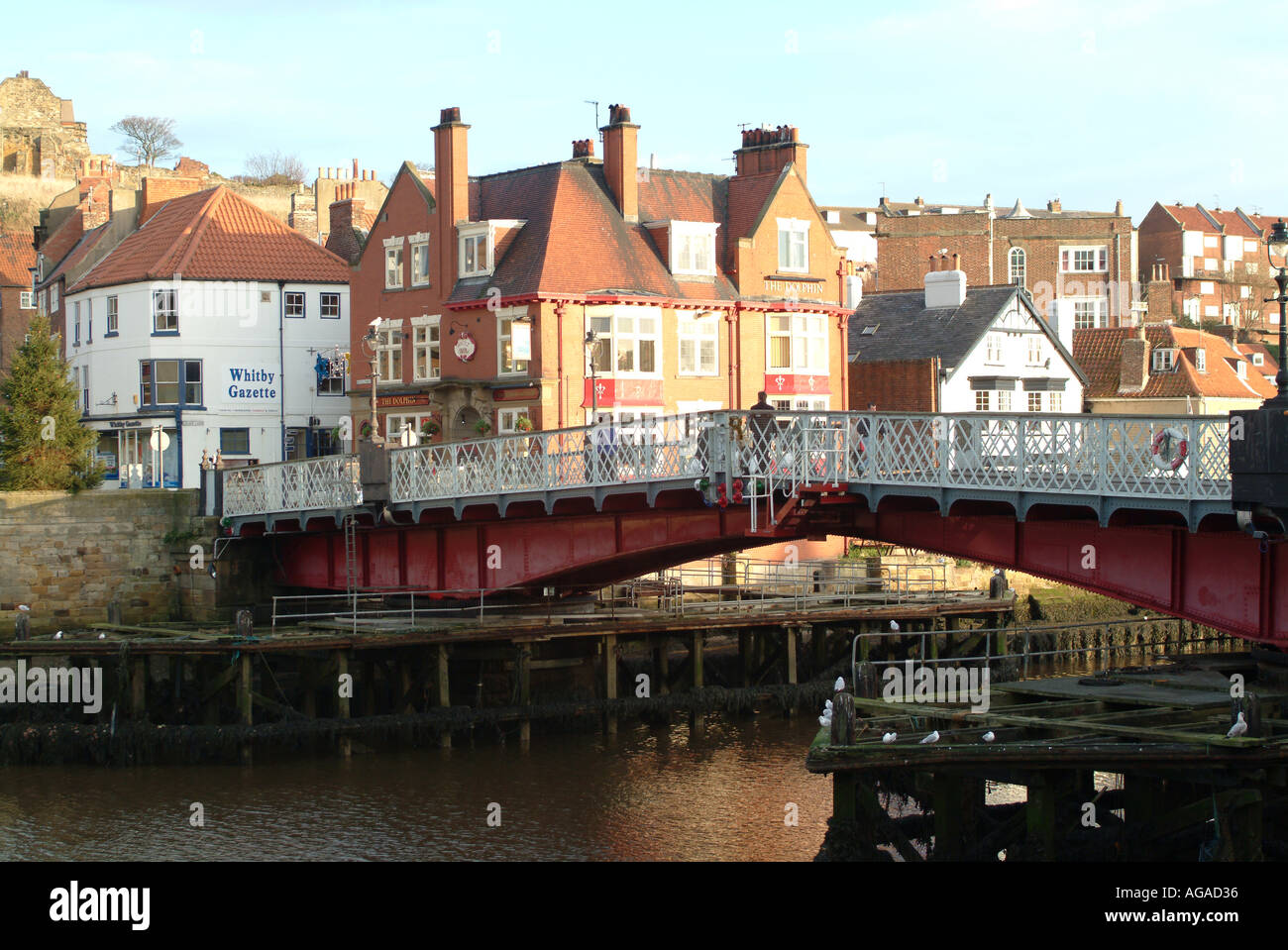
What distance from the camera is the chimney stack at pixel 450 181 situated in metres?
46.6

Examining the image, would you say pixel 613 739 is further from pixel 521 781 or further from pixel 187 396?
pixel 187 396

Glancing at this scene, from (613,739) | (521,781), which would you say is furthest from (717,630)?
(521,781)

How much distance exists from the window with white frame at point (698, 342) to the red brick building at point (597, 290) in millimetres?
50

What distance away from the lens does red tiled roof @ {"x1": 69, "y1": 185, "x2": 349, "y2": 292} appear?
53.2m

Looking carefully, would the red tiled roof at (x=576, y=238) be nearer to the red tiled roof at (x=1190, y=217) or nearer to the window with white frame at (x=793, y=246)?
the window with white frame at (x=793, y=246)

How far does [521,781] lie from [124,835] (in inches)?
289

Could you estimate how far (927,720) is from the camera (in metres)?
23.0

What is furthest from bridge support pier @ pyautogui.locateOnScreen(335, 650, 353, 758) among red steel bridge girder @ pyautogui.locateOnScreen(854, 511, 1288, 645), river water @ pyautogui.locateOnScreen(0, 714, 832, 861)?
red steel bridge girder @ pyautogui.locateOnScreen(854, 511, 1288, 645)

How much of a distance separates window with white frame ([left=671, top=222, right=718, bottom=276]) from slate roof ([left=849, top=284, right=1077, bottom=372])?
11.0 metres

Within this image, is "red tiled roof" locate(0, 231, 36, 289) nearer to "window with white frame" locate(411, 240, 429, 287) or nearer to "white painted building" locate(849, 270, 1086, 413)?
"window with white frame" locate(411, 240, 429, 287)

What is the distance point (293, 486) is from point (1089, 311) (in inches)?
1991

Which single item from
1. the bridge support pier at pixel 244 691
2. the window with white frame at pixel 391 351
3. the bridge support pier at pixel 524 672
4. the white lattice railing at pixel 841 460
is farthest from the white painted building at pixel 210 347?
the bridge support pier at pixel 524 672

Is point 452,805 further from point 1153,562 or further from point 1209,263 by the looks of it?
point 1209,263

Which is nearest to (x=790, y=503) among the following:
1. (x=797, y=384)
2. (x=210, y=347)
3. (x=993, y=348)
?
(x=797, y=384)
